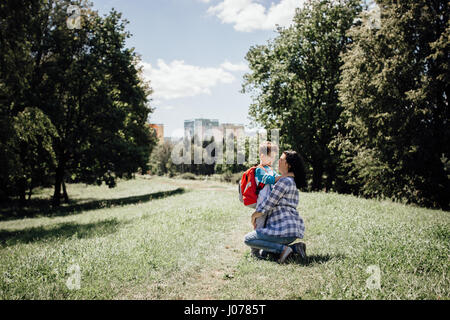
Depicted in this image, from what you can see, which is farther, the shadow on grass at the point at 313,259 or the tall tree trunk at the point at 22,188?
the tall tree trunk at the point at 22,188

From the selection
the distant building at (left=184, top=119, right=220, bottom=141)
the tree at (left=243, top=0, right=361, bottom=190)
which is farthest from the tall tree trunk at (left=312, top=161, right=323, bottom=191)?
the distant building at (left=184, top=119, right=220, bottom=141)

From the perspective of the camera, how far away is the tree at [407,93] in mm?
16078

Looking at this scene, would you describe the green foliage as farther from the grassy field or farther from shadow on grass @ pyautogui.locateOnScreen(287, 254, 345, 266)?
shadow on grass @ pyautogui.locateOnScreen(287, 254, 345, 266)

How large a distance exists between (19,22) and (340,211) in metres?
15.6

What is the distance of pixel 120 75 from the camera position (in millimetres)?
25672

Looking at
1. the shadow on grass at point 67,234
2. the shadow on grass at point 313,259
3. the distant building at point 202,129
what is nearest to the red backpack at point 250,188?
the shadow on grass at point 313,259

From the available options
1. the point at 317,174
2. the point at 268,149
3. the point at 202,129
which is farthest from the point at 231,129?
the point at 268,149

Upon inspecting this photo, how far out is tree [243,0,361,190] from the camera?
2556 centimetres

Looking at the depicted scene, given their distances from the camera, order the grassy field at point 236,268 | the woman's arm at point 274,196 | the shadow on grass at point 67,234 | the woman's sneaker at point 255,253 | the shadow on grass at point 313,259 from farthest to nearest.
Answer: the shadow on grass at point 67,234
the woman's sneaker at point 255,253
the woman's arm at point 274,196
the shadow on grass at point 313,259
the grassy field at point 236,268

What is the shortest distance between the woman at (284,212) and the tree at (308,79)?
21.5 m

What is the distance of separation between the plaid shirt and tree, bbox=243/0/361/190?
21.5 meters

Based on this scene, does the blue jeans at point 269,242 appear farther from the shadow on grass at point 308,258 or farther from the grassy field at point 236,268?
the grassy field at point 236,268

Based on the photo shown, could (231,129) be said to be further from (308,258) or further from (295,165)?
(308,258)

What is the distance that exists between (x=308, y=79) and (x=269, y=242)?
991 inches
